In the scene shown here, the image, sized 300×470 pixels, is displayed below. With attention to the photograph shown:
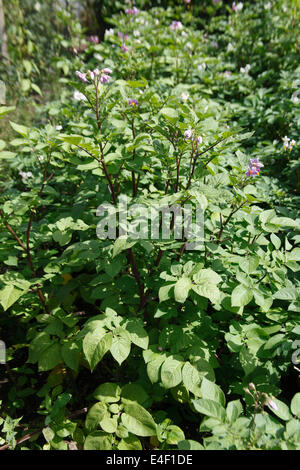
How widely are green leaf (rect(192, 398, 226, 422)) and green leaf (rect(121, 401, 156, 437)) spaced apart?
379mm

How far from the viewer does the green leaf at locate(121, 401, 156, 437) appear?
1.20 meters

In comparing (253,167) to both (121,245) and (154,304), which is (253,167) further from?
(154,304)

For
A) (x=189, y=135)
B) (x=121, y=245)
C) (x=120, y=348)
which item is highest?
(x=189, y=135)

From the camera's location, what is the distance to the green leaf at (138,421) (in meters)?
1.20

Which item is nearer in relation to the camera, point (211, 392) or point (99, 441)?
point (211, 392)

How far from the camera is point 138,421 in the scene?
1.23 m

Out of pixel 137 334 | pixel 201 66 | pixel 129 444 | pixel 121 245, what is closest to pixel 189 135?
pixel 121 245

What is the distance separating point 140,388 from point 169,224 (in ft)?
2.54

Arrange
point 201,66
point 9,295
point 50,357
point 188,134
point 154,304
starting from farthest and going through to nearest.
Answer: point 201,66
point 154,304
point 50,357
point 9,295
point 188,134

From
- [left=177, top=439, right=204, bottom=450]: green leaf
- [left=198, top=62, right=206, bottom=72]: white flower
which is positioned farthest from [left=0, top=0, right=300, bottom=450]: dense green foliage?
[left=198, top=62, right=206, bottom=72]: white flower

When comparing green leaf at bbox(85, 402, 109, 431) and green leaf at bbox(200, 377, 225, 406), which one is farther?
green leaf at bbox(85, 402, 109, 431)

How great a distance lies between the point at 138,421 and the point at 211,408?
0.43m

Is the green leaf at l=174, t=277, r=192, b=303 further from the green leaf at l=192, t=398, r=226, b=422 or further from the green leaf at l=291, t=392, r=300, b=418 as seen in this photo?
Answer: the green leaf at l=291, t=392, r=300, b=418

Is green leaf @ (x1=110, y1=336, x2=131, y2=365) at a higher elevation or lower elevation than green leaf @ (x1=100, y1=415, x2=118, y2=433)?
higher
